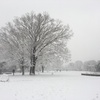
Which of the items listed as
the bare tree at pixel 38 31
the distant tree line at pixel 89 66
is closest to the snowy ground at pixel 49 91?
the bare tree at pixel 38 31

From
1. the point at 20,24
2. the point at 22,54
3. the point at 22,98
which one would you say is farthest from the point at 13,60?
the point at 22,98

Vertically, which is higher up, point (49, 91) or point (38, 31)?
point (38, 31)

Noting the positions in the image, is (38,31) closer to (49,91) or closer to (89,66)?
(49,91)

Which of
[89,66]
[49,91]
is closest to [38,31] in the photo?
[49,91]

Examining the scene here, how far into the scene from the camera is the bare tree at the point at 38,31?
31.8 meters

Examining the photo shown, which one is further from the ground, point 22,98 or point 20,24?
point 20,24

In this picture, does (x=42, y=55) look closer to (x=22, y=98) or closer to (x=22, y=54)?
(x=22, y=54)

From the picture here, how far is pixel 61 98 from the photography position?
9.33 metres

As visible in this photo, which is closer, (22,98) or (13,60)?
(22,98)

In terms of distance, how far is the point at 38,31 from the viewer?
106ft

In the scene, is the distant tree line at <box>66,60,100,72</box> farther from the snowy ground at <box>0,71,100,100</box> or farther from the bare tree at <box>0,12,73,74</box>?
the snowy ground at <box>0,71,100,100</box>

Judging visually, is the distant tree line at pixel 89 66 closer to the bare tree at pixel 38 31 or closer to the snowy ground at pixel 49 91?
the bare tree at pixel 38 31

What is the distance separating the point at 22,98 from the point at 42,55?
73.3 ft

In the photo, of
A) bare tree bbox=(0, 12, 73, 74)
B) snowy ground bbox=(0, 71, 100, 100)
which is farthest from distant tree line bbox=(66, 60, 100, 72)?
snowy ground bbox=(0, 71, 100, 100)
